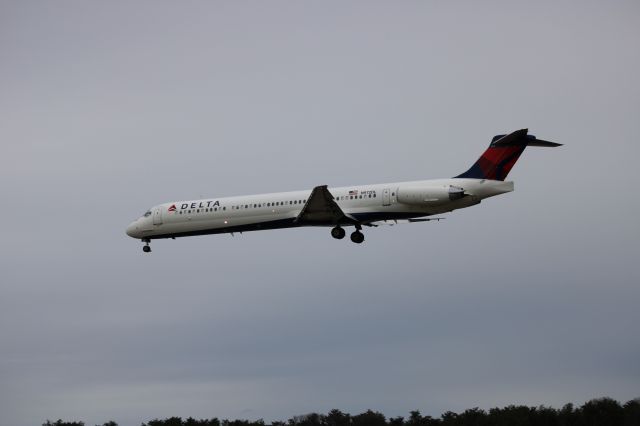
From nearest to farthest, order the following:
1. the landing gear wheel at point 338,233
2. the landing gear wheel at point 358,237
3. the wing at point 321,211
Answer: the wing at point 321,211
the landing gear wheel at point 338,233
the landing gear wheel at point 358,237

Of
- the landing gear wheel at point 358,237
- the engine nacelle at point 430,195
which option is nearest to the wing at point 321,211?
the landing gear wheel at point 358,237

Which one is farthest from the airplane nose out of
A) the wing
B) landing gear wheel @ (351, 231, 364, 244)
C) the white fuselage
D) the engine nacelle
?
the engine nacelle

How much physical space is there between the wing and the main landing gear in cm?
67

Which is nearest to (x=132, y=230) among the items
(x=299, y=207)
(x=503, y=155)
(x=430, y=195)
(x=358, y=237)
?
(x=299, y=207)

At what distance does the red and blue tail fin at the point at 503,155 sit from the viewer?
59.6 m

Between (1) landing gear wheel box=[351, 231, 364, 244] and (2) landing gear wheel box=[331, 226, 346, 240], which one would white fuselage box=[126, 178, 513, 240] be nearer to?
(2) landing gear wheel box=[331, 226, 346, 240]

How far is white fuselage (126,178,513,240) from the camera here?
5950 cm

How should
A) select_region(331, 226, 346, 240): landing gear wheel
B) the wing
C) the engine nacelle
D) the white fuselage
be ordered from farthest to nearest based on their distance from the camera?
select_region(331, 226, 346, 240): landing gear wheel → the wing → the white fuselage → the engine nacelle

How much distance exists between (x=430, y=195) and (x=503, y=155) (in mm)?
3879

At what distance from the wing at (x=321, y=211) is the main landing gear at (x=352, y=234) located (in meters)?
0.67

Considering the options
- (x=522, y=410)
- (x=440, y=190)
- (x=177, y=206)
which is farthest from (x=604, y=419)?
(x=177, y=206)

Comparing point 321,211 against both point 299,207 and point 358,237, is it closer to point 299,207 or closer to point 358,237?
point 299,207

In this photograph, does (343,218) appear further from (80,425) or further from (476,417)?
(80,425)

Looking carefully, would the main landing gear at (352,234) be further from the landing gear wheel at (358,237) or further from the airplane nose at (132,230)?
the airplane nose at (132,230)
